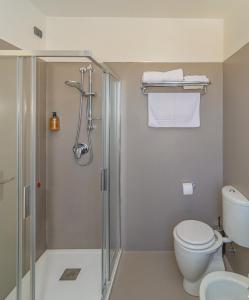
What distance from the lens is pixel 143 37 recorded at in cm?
271

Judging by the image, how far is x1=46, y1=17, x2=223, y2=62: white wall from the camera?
8.85 feet

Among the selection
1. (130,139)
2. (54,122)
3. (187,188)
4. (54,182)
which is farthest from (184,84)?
(54,182)

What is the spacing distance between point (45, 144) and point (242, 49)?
6.77 ft

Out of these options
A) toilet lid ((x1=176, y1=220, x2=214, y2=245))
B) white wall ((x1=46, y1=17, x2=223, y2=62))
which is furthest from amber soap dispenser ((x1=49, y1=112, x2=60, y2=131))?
toilet lid ((x1=176, y1=220, x2=214, y2=245))

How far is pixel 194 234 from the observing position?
6.98ft

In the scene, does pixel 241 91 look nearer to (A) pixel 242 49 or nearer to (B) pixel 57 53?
(A) pixel 242 49

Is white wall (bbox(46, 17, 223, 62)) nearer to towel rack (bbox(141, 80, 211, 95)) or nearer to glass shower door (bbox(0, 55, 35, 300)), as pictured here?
towel rack (bbox(141, 80, 211, 95))

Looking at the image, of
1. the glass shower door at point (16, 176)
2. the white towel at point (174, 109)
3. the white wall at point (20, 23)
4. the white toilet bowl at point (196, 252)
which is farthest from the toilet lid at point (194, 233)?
the white wall at point (20, 23)

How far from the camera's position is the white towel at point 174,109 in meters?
2.63

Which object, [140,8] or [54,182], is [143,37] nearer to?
[140,8]

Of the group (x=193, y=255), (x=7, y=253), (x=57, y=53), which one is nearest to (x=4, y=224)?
(x=7, y=253)

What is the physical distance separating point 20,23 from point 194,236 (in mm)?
2281

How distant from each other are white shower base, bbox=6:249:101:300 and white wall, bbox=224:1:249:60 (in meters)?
2.41

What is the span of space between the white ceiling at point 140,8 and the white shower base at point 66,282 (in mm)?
2299
